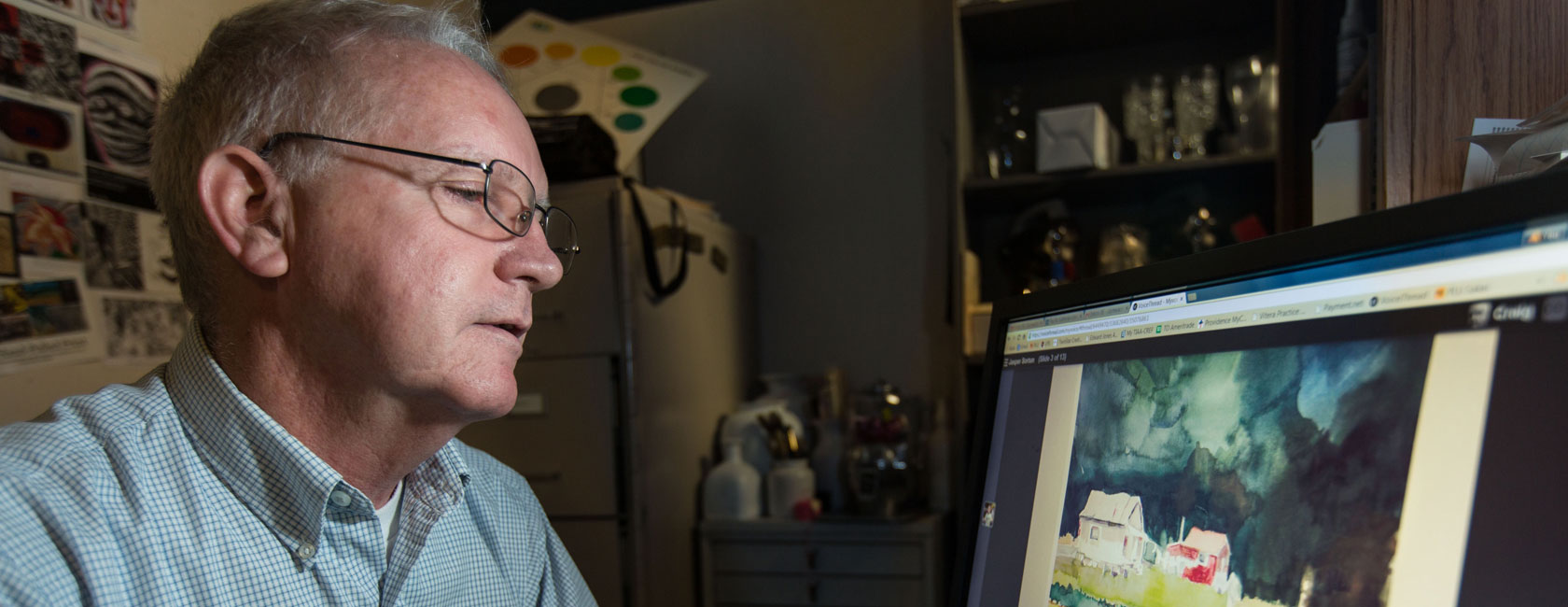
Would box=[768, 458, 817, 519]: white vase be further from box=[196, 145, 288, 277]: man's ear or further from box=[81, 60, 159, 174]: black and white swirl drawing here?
box=[196, 145, 288, 277]: man's ear

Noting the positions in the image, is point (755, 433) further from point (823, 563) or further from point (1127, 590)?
point (1127, 590)

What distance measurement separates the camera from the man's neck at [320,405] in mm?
850

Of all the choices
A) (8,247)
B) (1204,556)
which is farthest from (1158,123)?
(8,247)

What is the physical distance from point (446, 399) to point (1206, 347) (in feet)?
2.06

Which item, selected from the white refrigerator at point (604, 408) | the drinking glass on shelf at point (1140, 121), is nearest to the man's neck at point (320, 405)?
the white refrigerator at point (604, 408)

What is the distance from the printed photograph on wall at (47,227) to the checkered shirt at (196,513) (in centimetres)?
89

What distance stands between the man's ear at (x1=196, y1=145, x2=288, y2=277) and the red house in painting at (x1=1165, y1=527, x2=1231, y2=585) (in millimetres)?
773

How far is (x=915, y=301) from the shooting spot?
285 centimetres

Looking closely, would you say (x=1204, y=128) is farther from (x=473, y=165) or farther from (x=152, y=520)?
(x=152, y=520)

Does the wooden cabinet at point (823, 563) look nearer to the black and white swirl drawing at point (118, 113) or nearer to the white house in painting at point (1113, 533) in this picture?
the black and white swirl drawing at point (118, 113)

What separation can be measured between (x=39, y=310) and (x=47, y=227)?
0.46 feet

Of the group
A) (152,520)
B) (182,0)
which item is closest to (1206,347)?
(152,520)

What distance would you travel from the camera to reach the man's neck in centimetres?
85

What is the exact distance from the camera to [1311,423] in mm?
495
